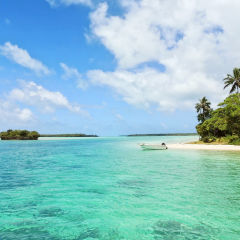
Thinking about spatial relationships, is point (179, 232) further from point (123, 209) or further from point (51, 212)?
point (51, 212)

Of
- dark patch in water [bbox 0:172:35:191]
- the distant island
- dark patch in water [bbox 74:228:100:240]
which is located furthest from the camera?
the distant island

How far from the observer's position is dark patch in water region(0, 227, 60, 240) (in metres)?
6.17

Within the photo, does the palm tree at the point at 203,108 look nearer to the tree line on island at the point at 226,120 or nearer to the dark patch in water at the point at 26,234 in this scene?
the tree line on island at the point at 226,120

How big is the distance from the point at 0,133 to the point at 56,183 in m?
141

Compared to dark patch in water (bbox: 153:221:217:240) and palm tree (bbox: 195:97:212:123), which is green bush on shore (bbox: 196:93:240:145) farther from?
dark patch in water (bbox: 153:221:217:240)

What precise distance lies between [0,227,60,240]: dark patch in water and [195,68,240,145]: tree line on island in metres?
40.1

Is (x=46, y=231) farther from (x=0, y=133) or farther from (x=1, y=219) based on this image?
(x=0, y=133)


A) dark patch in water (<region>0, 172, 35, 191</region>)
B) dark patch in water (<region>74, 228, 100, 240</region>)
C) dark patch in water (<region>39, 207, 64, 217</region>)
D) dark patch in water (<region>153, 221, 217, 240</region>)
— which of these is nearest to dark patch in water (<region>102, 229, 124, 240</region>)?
dark patch in water (<region>74, 228, 100, 240</region>)

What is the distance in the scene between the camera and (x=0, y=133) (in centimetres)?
13488

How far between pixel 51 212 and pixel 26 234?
1.96m

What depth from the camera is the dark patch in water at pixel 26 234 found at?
617 cm

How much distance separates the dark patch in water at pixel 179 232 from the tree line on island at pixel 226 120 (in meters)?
37.4

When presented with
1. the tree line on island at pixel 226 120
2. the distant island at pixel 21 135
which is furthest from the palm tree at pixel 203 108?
the distant island at pixel 21 135

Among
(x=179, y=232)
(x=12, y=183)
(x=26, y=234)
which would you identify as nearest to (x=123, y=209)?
(x=179, y=232)
